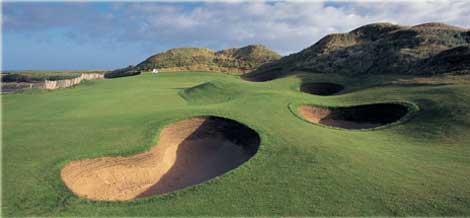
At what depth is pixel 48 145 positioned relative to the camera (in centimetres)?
1495

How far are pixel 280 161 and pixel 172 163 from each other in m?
5.59

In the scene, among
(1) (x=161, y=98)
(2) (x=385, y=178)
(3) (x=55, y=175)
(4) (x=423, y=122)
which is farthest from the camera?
(1) (x=161, y=98)

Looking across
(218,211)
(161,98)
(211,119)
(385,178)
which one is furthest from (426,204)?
(161,98)

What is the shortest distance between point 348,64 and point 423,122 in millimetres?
23700

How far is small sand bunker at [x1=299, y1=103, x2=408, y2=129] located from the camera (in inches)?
858

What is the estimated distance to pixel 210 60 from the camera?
78.2 m

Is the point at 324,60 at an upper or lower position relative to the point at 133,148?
upper

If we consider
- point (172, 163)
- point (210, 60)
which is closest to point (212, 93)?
point (172, 163)

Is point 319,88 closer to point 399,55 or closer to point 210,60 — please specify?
point 399,55

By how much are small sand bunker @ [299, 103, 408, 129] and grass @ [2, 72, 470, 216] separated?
33.1 inches

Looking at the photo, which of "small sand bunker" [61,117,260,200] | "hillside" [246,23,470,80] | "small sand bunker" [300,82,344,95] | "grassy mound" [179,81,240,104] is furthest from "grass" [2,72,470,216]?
"small sand bunker" [300,82,344,95]

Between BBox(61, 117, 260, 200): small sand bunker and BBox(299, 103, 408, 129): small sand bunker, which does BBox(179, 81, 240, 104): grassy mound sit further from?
BBox(61, 117, 260, 200): small sand bunker

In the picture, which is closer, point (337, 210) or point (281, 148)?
point (337, 210)

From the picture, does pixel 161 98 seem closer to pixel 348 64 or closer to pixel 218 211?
pixel 218 211
